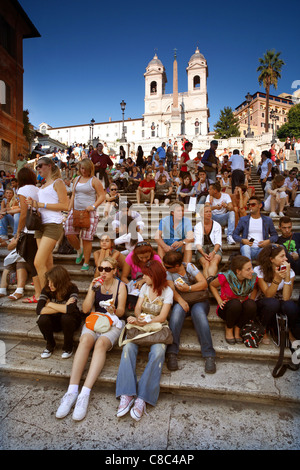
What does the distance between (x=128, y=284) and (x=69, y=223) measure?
1.68 m

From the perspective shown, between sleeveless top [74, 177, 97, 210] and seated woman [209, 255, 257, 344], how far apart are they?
2.56 metres

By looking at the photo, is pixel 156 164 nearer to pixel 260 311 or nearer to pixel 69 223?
pixel 69 223

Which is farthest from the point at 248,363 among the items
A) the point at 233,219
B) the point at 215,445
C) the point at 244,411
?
the point at 233,219

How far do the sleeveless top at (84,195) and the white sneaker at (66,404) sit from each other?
2876 millimetres

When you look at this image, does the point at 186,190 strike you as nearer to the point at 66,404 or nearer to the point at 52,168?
the point at 52,168

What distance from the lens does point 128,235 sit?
480 cm

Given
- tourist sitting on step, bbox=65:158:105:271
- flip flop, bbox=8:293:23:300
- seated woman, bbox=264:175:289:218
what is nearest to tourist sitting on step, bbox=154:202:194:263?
tourist sitting on step, bbox=65:158:105:271

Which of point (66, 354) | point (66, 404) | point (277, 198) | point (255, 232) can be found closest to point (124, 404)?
point (66, 404)

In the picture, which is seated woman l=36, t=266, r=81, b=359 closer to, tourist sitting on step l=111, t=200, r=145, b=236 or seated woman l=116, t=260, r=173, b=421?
seated woman l=116, t=260, r=173, b=421

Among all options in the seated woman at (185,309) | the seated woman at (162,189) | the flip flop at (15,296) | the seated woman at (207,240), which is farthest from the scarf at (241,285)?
the seated woman at (162,189)

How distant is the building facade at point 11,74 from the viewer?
17.1 meters

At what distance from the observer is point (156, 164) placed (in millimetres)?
12898

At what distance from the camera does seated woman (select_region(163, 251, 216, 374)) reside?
303cm
